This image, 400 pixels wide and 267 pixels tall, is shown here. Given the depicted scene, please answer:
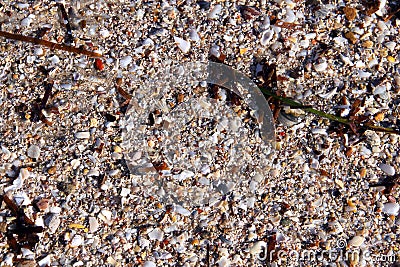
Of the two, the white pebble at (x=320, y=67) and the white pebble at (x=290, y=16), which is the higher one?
the white pebble at (x=290, y=16)

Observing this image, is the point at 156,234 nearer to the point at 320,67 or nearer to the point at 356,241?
the point at 356,241

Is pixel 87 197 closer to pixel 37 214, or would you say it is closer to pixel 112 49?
pixel 37 214

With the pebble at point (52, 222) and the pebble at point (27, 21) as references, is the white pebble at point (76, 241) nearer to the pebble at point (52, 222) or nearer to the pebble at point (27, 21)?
the pebble at point (52, 222)

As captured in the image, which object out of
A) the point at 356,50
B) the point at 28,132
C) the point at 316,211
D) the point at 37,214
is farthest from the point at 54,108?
the point at 356,50

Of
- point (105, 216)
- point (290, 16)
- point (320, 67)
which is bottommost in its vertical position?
point (105, 216)

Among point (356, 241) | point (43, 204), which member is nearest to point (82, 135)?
point (43, 204)

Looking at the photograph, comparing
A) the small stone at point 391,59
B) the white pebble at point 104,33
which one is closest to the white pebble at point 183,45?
the white pebble at point 104,33
